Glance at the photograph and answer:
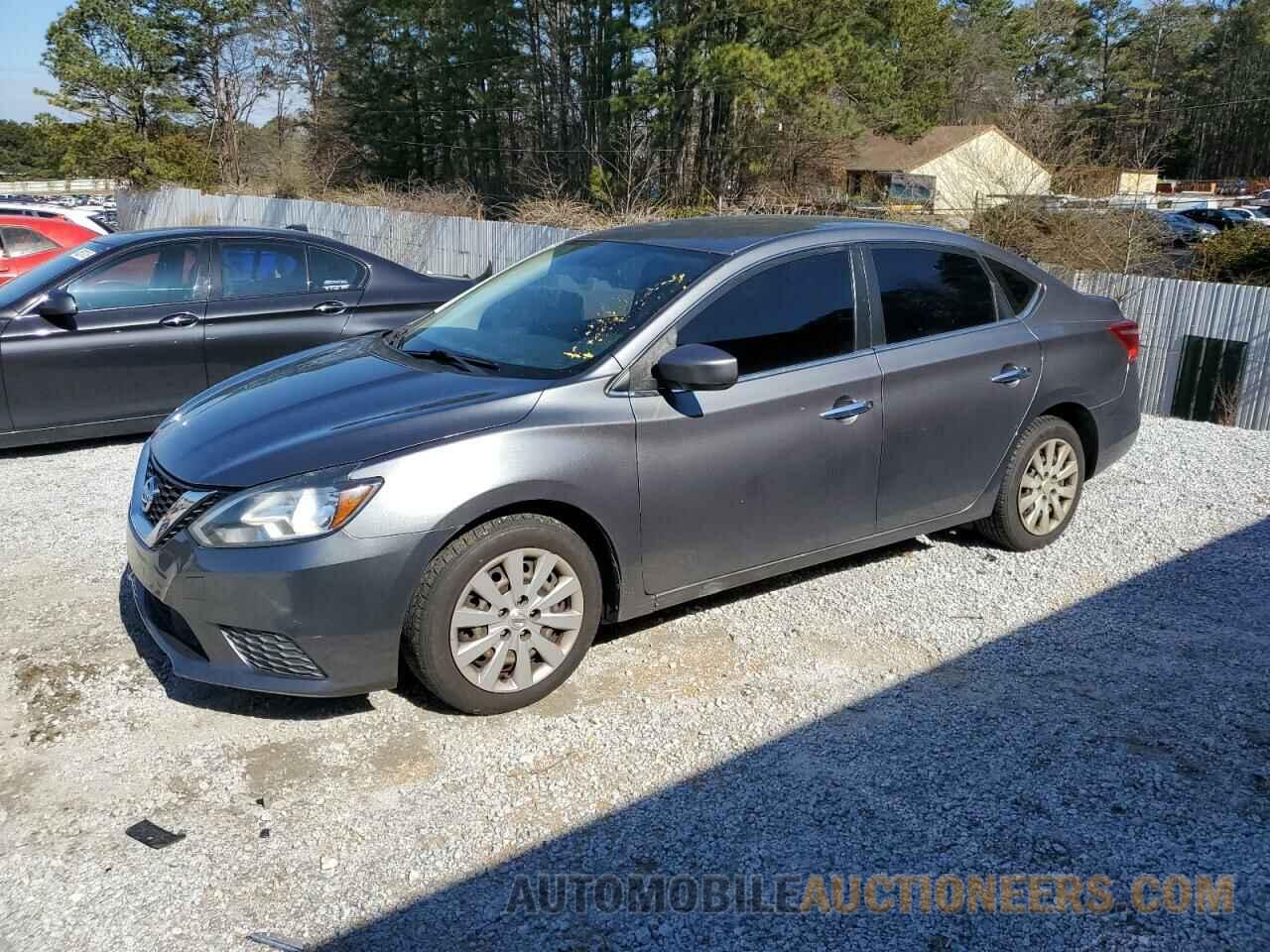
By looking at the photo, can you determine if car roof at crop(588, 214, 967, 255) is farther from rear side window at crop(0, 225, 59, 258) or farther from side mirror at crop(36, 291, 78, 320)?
rear side window at crop(0, 225, 59, 258)

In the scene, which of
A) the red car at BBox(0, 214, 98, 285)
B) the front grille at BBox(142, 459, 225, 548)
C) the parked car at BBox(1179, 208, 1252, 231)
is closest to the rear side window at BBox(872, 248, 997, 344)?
the front grille at BBox(142, 459, 225, 548)

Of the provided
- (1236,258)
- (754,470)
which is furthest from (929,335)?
(1236,258)

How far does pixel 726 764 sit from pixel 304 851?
137 centimetres

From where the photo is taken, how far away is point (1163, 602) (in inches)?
196

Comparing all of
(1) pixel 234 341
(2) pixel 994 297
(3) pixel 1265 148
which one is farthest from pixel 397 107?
(3) pixel 1265 148

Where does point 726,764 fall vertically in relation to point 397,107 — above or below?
below

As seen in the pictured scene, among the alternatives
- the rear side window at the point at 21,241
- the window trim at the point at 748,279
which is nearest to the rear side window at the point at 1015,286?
the window trim at the point at 748,279

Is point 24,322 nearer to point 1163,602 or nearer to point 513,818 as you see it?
point 513,818

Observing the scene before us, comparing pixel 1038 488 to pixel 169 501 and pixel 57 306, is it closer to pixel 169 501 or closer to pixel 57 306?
pixel 169 501

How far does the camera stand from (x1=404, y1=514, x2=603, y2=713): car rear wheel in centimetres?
361

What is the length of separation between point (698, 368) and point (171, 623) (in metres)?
2.12

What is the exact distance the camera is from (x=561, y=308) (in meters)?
4.55

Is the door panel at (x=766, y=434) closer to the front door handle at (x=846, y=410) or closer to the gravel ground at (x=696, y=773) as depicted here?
the front door handle at (x=846, y=410)

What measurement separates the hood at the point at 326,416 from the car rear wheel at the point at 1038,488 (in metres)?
2.61
